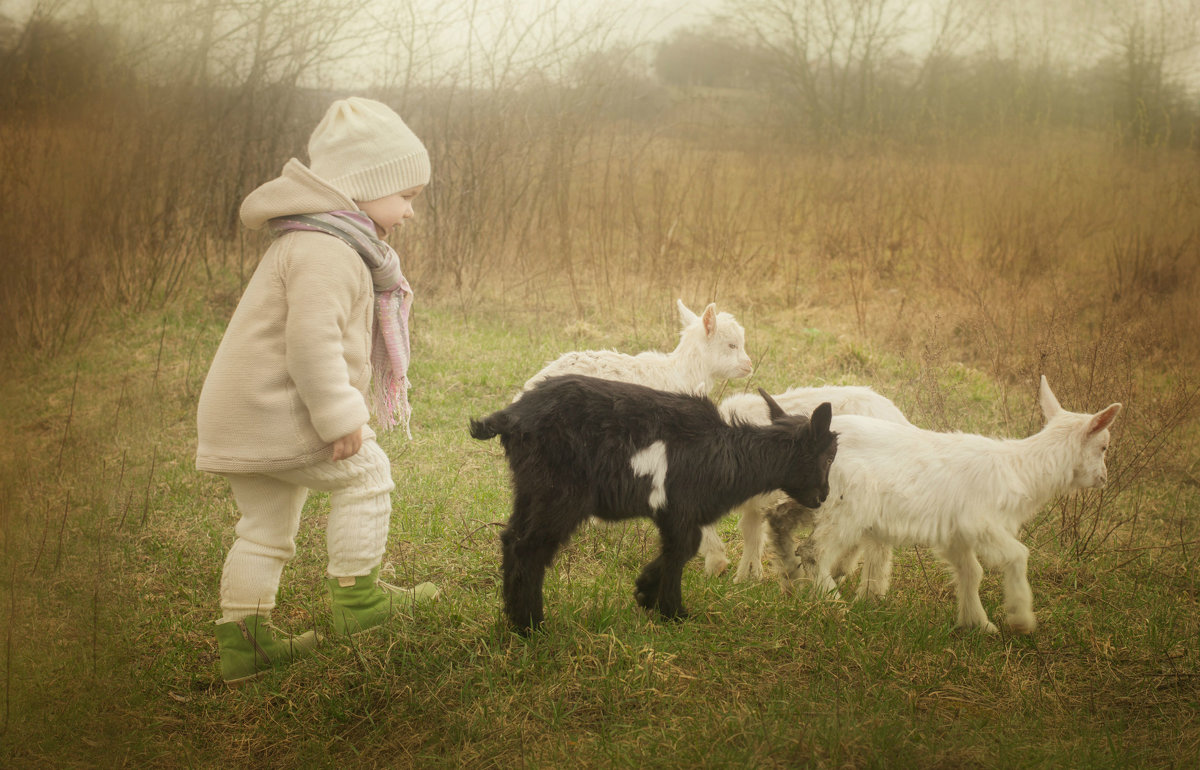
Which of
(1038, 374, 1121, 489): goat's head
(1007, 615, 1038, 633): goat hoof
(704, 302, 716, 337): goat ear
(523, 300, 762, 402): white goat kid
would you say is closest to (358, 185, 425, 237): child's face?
(523, 300, 762, 402): white goat kid

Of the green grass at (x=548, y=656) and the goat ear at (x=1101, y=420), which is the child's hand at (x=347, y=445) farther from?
the goat ear at (x=1101, y=420)

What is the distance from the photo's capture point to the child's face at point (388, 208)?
340cm

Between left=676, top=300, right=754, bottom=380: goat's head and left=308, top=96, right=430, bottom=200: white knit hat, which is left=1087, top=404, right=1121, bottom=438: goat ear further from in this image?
left=308, top=96, right=430, bottom=200: white knit hat

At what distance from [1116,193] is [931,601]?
27.6 ft

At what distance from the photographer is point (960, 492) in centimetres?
377

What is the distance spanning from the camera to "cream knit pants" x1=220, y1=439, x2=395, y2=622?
10.6 ft

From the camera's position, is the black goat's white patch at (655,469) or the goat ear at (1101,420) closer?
the black goat's white patch at (655,469)

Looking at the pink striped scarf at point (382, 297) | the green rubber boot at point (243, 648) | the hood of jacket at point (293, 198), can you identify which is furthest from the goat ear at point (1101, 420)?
the green rubber boot at point (243, 648)

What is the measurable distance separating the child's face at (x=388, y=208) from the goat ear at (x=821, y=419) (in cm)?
194

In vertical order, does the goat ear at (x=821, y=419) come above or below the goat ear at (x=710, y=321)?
below

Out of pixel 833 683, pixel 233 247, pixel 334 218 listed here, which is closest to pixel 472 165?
pixel 233 247

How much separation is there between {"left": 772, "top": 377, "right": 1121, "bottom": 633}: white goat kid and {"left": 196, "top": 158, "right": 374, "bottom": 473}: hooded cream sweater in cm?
225

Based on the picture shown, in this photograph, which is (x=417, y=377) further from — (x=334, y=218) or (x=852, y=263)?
(x=852, y=263)

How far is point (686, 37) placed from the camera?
13.8 metres
